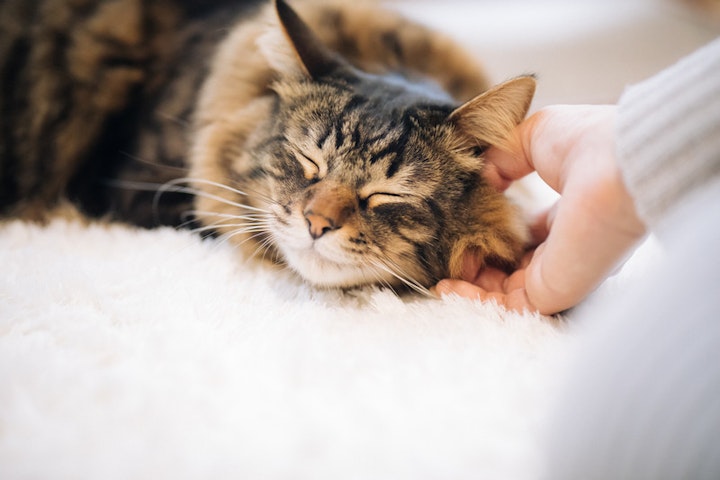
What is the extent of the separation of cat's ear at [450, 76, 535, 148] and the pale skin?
23 mm

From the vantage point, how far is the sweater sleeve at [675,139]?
0.56 m

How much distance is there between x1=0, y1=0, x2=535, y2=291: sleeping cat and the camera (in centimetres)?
83

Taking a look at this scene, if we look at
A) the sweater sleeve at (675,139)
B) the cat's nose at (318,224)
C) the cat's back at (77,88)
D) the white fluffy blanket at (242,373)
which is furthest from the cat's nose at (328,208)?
the cat's back at (77,88)

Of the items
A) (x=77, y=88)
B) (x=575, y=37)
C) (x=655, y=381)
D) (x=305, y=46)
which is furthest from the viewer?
(x=575, y=37)

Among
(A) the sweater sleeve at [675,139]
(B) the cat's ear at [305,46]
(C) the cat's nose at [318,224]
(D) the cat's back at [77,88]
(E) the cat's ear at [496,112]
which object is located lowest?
(D) the cat's back at [77,88]

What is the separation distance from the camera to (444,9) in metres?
2.37

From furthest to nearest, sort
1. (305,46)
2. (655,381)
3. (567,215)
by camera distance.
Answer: (305,46) < (567,215) < (655,381)

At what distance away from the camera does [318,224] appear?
0.79 metres

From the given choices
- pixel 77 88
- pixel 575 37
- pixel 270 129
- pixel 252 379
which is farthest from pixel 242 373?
pixel 575 37

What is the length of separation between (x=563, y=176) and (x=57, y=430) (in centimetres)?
73

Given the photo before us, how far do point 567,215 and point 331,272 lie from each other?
1.25 feet

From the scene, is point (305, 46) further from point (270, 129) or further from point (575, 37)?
point (575, 37)

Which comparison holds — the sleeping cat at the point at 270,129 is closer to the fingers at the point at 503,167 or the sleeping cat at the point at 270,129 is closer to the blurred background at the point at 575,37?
the fingers at the point at 503,167

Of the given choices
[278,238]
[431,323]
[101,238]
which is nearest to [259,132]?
[278,238]
